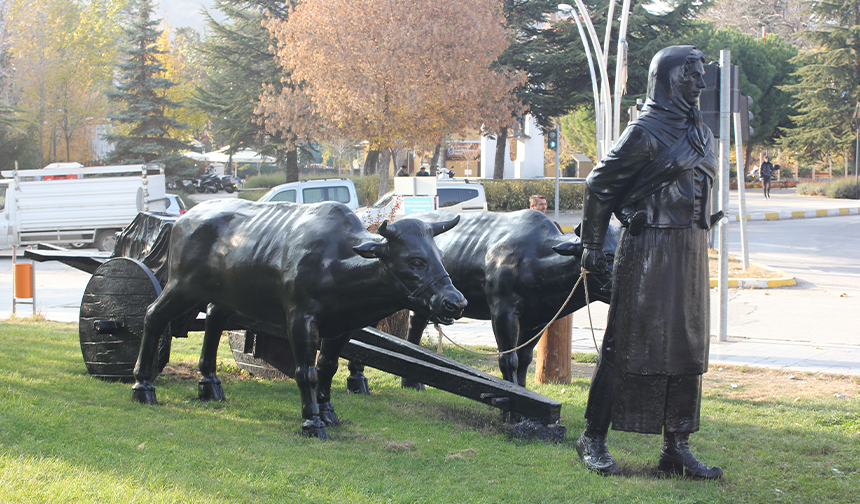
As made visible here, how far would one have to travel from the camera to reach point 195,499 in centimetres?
398

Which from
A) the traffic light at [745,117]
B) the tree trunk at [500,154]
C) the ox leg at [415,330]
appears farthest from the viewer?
the tree trunk at [500,154]

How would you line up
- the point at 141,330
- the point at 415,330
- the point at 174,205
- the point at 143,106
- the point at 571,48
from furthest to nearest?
the point at 143,106 < the point at 571,48 < the point at 174,205 < the point at 415,330 < the point at 141,330

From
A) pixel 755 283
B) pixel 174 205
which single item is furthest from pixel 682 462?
pixel 174 205

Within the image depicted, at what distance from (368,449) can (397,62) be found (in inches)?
876

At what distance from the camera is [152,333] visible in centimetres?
631

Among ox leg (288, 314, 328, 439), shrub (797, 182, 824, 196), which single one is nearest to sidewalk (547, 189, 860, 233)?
shrub (797, 182, 824, 196)

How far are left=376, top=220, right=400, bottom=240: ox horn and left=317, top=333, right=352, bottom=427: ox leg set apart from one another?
1115mm

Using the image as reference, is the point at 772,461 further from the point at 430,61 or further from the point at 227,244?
the point at 430,61

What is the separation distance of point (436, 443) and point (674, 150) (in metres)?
2.50

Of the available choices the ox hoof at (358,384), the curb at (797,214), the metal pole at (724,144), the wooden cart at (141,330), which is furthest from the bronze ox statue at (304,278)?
the curb at (797,214)

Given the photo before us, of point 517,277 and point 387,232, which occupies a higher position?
point 387,232

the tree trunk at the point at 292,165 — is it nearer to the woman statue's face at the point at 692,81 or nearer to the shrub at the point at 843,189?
the shrub at the point at 843,189

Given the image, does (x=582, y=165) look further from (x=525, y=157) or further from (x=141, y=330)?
(x=141, y=330)

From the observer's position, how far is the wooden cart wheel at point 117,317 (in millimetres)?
6676
